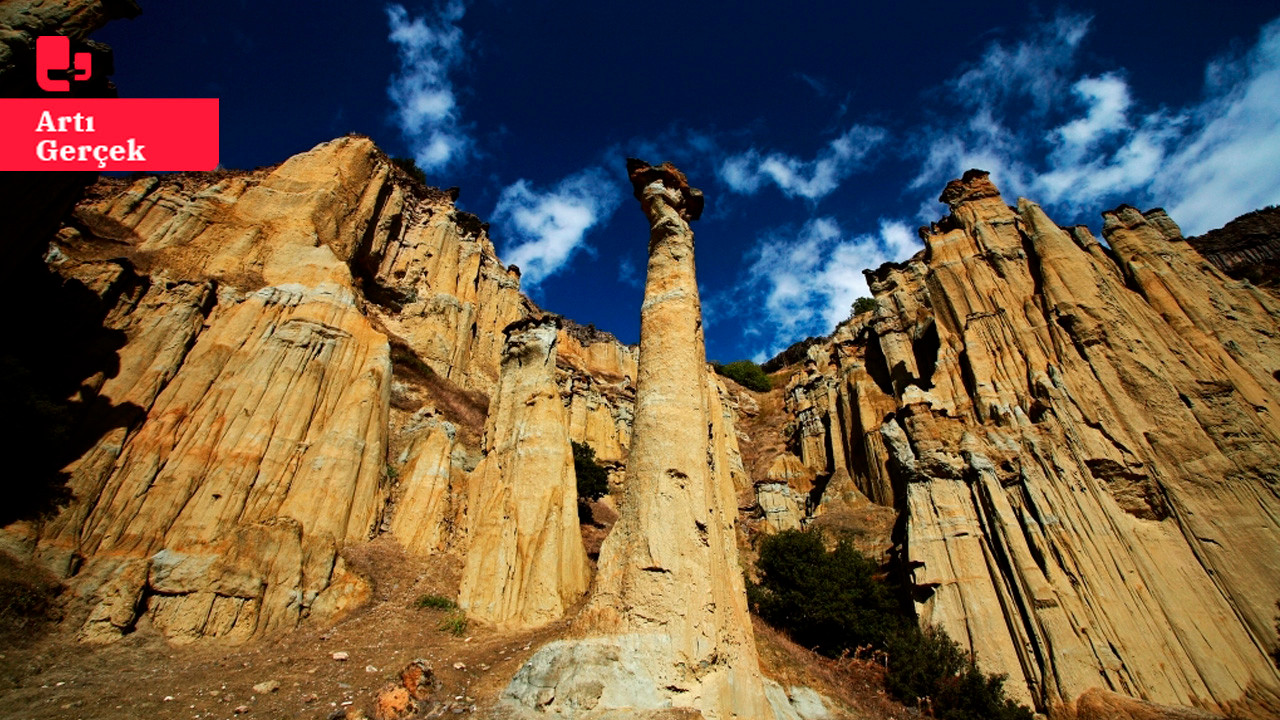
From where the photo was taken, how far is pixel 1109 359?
21.8 meters

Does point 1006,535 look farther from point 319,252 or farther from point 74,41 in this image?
point 74,41

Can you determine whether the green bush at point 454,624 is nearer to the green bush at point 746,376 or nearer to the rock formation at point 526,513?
the rock formation at point 526,513

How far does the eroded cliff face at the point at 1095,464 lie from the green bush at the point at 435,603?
1585cm

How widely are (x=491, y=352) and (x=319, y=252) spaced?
64.4 ft

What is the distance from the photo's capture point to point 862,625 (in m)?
17.8

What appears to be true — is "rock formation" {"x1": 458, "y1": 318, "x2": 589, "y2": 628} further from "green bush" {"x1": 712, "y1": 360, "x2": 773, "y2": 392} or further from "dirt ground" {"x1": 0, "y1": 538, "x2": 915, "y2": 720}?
"green bush" {"x1": 712, "y1": 360, "x2": 773, "y2": 392}

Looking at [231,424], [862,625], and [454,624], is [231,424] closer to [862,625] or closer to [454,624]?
[454,624]

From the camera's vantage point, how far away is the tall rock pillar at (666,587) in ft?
28.3

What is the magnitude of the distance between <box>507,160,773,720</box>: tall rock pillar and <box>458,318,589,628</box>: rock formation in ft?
18.5

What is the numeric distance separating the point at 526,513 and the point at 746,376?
46.8 m

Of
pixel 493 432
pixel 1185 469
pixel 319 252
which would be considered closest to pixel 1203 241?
pixel 1185 469

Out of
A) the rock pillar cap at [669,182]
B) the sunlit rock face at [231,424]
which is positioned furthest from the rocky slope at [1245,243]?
the sunlit rock face at [231,424]

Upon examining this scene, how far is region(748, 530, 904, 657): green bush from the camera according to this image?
17.9m

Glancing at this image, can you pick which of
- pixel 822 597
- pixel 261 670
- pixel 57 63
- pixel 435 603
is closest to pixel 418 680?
pixel 261 670
